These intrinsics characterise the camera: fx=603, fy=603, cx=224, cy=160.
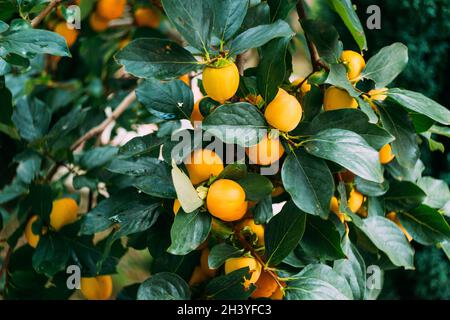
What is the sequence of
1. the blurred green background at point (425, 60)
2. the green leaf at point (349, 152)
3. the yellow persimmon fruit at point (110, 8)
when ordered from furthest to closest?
1. the blurred green background at point (425, 60)
2. the yellow persimmon fruit at point (110, 8)
3. the green leaf at point (349, 152)

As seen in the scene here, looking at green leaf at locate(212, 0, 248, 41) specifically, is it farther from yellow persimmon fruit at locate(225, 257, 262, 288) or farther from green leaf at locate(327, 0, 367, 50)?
yellow persimmon fruit at locate(225, 257, 262, 288)

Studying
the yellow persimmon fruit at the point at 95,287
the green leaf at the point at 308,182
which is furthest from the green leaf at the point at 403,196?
the yellow persimmon fruit at the point at 95,287

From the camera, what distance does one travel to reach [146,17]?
95cm

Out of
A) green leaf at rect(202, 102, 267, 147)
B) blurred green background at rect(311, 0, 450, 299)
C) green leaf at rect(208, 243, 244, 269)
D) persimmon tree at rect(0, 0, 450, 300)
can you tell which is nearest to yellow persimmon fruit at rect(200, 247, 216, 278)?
persimmon tree at rect(0, 0, 450, 300)

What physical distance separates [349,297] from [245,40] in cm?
28

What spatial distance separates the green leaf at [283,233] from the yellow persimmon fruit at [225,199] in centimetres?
5

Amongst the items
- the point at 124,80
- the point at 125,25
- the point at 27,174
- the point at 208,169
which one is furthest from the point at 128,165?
the point at 124,80

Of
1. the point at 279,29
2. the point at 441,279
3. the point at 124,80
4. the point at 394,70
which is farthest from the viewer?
the point at 441,279

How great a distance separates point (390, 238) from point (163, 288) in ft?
0.86

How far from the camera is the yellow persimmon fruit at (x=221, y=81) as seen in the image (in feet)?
1.76

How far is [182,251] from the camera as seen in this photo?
537 millimetres

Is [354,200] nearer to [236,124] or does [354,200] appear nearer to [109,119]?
A: [236,124]

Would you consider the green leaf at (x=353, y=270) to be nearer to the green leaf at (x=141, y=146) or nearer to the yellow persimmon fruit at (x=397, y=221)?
the yellow persimmon fruit at (x=397, y=221)
